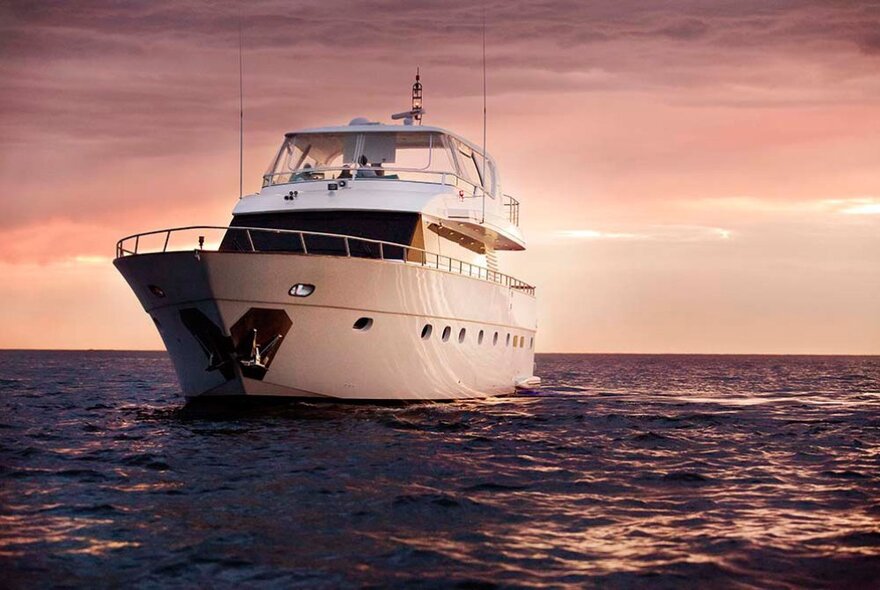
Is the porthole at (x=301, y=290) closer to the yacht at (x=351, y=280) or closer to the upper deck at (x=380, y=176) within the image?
the yacht at (x=351, y=280)

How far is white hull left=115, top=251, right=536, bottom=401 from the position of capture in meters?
16.7

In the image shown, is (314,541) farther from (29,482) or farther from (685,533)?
(29,482)

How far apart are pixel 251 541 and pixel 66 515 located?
2284 millimetres

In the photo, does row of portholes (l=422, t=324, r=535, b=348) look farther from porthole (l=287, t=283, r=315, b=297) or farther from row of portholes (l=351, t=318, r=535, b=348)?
porthole (l=287, t=283, r=315, b=297)

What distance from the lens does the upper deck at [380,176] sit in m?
21.0

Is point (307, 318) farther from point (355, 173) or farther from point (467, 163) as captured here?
point (467, 163)

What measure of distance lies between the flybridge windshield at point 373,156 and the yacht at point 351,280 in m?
0.03

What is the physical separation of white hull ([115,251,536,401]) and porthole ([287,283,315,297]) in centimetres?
7

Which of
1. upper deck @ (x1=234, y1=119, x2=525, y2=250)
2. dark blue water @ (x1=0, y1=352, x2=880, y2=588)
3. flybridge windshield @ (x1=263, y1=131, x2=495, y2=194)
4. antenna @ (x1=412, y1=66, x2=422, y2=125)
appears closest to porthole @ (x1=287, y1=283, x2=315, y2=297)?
dark blue water @ (x1=0, y1=352, x2=880, y2=588)

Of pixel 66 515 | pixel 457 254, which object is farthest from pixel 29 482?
pixel 457 254

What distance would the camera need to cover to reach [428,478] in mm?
11703

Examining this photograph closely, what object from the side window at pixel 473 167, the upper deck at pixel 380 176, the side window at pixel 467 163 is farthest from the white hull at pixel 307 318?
the side window at pixel 473 167

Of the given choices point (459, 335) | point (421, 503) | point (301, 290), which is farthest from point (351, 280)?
point (421, 503)

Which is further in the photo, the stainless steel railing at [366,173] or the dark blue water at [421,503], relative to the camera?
the stainless steel railing at [366,173]
